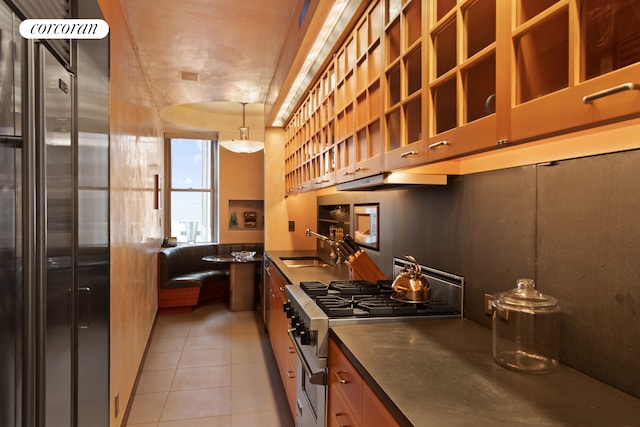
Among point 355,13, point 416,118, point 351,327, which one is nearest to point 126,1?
point 355,13

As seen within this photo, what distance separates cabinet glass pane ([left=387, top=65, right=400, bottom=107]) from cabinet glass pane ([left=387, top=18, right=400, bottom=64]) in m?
0.05

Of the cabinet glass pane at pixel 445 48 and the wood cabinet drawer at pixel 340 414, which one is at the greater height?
the cabinet glass pane at pixel 445 48

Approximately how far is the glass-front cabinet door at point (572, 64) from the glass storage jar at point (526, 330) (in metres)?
0.57

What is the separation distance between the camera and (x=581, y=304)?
3.89 ft

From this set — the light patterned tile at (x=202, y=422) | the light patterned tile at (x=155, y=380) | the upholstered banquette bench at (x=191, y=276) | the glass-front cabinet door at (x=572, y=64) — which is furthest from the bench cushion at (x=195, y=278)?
the glass-front cabinet door at (x=572, y=64)

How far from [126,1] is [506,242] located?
2.66 meters

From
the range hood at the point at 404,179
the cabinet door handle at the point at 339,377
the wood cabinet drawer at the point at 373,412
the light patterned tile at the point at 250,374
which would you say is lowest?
the light patterned tile at the point at 250,374

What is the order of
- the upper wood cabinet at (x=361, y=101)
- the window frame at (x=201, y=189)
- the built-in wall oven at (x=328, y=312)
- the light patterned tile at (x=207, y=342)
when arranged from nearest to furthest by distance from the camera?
the built-in wall oven at (x=328, y=312) → the upper wood cabinet at (x=361, y=101) → the light patterned tile at (x=207, y=342) → the window frame at (x=201, y=189)

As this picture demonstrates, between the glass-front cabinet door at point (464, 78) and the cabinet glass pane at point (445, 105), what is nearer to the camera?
the glass-front cabinet door at point (464, 78)

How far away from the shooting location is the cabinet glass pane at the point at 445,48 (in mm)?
1234

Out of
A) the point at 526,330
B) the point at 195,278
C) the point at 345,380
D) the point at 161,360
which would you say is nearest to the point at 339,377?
the point at 345,380

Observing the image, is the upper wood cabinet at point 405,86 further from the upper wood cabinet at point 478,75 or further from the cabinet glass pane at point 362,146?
the cabinet glass pane at point 362,146

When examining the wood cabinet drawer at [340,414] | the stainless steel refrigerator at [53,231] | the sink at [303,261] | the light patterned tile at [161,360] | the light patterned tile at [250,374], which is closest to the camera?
the stainless steel refrigerator at [53,231]

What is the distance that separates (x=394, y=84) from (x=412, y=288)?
94cm
